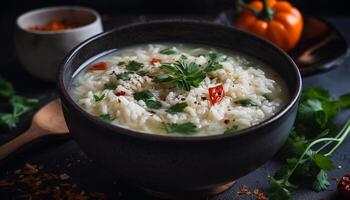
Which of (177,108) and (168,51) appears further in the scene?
(168,51)

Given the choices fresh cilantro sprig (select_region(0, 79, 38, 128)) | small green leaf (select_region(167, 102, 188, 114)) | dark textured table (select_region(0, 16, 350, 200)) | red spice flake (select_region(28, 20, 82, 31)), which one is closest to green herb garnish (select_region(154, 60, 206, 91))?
small green leaf (select_region(167, 102, 188, 114))

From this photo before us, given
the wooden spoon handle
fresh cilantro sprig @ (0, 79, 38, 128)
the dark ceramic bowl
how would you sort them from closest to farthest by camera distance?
the dark ceramic bowl < the wooden spoon handle < fresh cilantro sprig @ (0, 79, 38, 128)

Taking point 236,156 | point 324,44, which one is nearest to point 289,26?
point 324,44

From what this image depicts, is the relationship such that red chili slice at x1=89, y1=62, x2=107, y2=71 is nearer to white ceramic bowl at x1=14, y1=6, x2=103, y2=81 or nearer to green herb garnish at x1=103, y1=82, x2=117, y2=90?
green herb garnish at x1=103, y1=82, x2=117, y2=90

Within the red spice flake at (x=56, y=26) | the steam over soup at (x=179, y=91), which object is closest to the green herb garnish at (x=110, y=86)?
the steam over soup at (x=179, y=91)

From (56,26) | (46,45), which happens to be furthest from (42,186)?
(56,26)

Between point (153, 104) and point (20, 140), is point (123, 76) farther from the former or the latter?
point (20, 140)

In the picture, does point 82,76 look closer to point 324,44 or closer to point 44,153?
point 44,153
